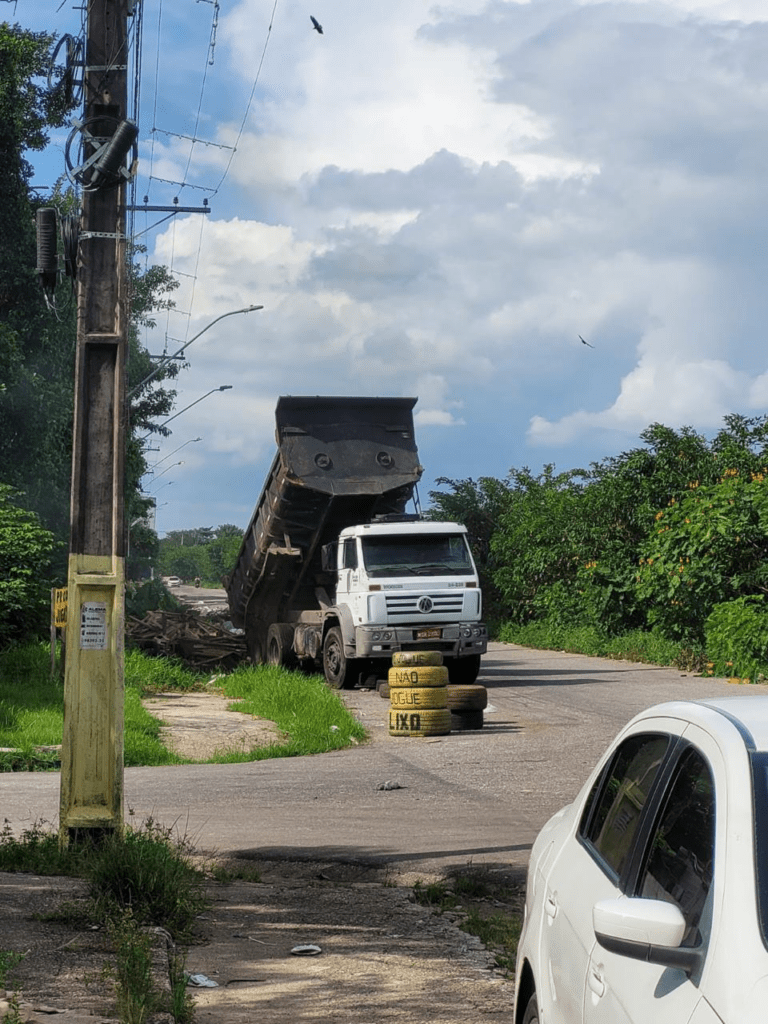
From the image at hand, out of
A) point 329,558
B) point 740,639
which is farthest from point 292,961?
point 740,639

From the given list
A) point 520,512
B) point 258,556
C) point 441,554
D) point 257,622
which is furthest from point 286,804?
point 520,512

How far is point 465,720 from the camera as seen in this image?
17.9 metres

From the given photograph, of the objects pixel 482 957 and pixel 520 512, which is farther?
pixel 520 512

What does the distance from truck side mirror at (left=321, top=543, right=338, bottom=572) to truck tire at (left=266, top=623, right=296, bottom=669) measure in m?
2.73

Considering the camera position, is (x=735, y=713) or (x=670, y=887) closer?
(x=670, y=887)

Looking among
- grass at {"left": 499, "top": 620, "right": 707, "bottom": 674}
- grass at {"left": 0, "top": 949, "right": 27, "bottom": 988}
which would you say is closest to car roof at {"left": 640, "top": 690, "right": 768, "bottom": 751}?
grass at {"left": 0, "top": 949, "right": 27, "bottom": 988}

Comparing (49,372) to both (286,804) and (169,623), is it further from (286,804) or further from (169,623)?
(286,804)

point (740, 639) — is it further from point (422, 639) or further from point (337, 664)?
point (337, 664)

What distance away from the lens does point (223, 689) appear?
82.9 ft

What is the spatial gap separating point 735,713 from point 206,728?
15.6 m

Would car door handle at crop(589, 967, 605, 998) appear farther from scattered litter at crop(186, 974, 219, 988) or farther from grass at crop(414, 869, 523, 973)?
grass at crop(414, 869, 523, 973)

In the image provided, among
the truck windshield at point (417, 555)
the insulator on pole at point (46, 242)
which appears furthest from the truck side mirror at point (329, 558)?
the insulator on pole at point (46, 242)

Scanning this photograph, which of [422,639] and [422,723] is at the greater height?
[422,639]

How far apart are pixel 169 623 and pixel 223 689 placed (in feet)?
19.4
